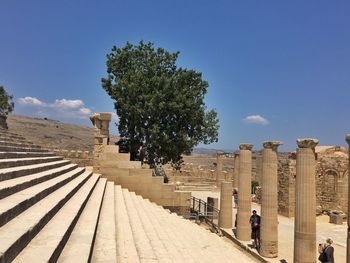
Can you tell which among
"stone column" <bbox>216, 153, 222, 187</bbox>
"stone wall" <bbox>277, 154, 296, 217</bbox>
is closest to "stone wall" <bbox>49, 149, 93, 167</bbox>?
"stone column" <bbox>216, 153, 222, 187</bbox>

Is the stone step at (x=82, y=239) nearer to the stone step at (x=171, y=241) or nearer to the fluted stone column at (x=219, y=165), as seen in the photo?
the stone step at (x=171, y=241)

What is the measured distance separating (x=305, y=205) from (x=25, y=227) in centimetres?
853

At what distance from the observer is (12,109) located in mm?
48938

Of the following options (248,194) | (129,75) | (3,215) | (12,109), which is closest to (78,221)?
(3,215)

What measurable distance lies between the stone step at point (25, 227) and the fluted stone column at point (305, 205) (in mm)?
7040

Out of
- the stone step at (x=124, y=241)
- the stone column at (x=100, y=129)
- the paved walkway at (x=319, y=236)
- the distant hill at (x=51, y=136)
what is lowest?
the paved walkway at (x=319, y=236)

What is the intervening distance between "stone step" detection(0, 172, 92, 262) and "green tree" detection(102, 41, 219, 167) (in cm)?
1539

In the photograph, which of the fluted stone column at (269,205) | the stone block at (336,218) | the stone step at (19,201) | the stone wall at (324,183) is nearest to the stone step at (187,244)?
the fluted stone column at (269,205)

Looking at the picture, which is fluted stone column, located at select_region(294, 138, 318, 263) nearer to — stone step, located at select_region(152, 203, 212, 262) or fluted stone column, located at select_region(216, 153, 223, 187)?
stone step, located at select_region(152, 203, 212, 262)

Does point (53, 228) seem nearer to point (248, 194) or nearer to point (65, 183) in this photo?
point (65, 183)

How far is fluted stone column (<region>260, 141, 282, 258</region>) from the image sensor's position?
13.3 metres

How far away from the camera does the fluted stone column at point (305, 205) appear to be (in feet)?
36.6

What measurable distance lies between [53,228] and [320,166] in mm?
23661

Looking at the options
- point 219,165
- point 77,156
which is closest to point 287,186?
point 219,165
